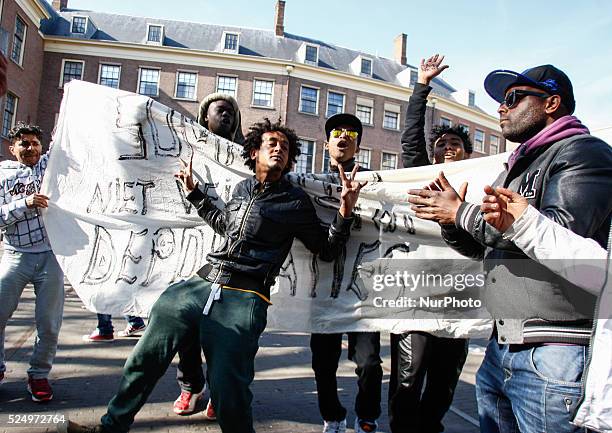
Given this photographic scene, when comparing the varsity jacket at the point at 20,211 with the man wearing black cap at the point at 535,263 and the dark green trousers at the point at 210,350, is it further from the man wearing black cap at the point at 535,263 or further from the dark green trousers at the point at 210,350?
the man wearing black cap at the point at 535,263

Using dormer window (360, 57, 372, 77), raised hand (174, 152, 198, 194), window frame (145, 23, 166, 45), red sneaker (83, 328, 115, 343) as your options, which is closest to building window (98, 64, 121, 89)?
window frame (145, 23, 166, 45)

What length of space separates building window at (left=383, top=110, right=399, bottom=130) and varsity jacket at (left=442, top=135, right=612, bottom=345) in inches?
1090

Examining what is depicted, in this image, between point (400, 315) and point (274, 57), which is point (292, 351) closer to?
point (400, 315)

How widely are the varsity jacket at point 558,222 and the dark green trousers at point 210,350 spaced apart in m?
1.27

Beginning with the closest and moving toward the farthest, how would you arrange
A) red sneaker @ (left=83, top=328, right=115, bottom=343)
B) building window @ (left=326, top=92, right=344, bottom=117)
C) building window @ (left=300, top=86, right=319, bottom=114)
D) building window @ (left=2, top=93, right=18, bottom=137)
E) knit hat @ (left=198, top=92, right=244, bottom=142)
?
knit hat @ (left=198, top=92, right=244, bottom=142), red sneaker @ (left=83, top=328, right=115, bottom=343), building window @ (left=2, top=93, right=18, bottom=137), building window @ (left=300, top=86, right=319, bottom=114), building window @ (left=326, top=92, right=344, bottom=117)

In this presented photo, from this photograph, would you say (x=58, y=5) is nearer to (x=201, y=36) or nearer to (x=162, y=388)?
(x=201, y=36)

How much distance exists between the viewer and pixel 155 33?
86.3 ft

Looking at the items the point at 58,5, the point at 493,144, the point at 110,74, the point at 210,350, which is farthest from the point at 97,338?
the point at 493,144

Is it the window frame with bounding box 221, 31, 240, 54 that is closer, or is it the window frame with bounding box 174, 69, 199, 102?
the window frame with bounding box 174, 69, 199, 102

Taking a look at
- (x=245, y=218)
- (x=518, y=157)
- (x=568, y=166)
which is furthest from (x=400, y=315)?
(x=568, y=166)

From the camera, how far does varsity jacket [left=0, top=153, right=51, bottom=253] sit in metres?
3.37

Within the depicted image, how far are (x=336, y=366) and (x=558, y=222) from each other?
2131mm

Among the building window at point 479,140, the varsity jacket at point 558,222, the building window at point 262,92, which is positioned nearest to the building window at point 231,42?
the building window at point 262,92

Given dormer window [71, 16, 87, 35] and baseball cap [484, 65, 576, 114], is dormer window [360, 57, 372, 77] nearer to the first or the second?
dormer window [71, 16, 87, 35]
